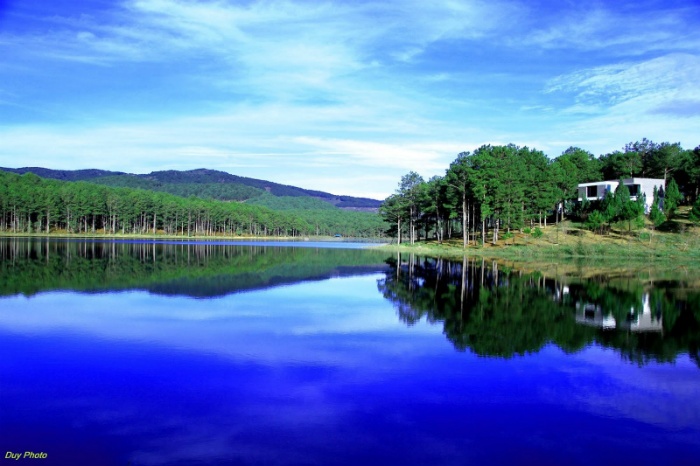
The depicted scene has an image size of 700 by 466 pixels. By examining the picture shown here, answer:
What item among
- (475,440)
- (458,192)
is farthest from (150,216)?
(475,440)

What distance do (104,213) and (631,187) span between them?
120m

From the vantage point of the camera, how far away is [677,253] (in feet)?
192

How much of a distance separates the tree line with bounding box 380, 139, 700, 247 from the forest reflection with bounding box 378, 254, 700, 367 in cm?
3188

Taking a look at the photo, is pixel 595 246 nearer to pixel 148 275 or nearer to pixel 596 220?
pixel 596 220

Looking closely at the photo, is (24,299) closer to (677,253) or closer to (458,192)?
(458,192)

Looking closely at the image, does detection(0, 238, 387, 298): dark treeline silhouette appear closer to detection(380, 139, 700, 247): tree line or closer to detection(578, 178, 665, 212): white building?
detection(380, 139, 700, 247): tree line

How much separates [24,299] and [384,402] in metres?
20.1

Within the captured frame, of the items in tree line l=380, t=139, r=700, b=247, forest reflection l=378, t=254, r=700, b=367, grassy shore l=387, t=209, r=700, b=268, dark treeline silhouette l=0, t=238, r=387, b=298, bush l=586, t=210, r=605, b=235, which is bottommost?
forest reflection l=378, t=254, r=700, b=367

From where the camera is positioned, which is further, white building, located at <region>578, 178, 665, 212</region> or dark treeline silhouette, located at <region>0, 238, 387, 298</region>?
white building, located at <region>578, 178, 665, 212</region>

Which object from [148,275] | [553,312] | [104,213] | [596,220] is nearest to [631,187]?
[596,220]

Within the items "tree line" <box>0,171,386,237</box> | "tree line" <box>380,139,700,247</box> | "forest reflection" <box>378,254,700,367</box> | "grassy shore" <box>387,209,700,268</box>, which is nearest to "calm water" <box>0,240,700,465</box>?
"forest reflection" <box>378,254,700,367</box>

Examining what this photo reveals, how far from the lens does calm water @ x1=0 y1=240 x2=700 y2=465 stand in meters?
9.09

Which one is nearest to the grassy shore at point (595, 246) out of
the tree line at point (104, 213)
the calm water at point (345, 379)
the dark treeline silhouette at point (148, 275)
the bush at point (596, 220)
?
the bush at point (596, 220)

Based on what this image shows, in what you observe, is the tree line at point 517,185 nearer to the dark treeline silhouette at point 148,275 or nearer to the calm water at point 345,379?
the dark treeline silhouette at point 148,275
